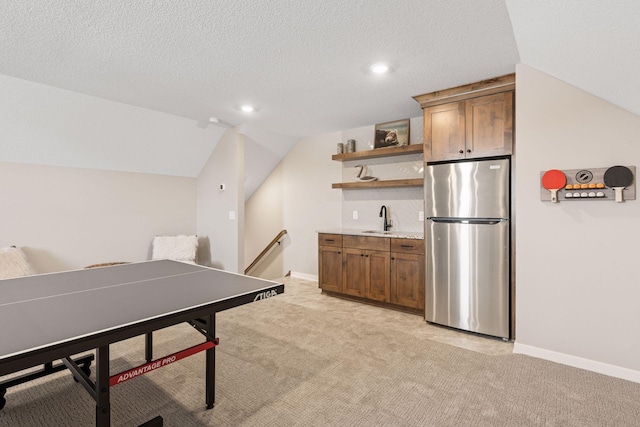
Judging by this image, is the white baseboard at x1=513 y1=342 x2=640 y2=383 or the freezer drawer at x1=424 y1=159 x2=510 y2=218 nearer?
the white baseboard at x1=513 y1=342 x2=640 y2=383

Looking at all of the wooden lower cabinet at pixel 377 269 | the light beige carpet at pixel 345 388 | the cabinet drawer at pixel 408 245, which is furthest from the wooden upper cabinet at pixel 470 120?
the light beige carpet at pixel 345 388

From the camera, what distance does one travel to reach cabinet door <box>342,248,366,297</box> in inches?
162

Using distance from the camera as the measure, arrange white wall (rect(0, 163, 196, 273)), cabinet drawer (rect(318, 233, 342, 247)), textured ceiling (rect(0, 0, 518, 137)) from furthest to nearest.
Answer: cabinet drawer (rect(318, 233, 342, 247)) → white wall (rect(0, 163, 196, 273)) → textured ceiling (rect(0, 0, 518, 137))

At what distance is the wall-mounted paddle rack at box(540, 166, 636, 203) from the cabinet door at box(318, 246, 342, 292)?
2.46 m

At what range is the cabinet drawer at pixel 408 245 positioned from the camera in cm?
362

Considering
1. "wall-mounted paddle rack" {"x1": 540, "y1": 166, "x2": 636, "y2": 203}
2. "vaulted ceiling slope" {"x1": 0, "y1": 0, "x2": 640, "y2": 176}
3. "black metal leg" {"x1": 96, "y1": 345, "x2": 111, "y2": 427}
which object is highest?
"vaulted ceiling slope" {"x1": 0, "y1": 0, "x2": 640, "y2": 176}

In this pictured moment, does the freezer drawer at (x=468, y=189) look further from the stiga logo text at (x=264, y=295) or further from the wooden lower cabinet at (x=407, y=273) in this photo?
the stiga logo text at (x=264, y=295)

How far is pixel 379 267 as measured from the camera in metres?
3.95

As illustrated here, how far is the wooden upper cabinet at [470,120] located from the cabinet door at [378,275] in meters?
1.30

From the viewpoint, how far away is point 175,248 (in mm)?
4629

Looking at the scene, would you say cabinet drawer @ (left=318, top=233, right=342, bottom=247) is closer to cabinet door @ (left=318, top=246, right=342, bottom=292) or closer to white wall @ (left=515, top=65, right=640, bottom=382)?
cabinet door @ (left=318, top=246, right=342, bottom=292)

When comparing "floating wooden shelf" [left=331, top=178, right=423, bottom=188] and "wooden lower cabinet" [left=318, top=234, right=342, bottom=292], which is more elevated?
"floating wooden shelf" [left=331, top=178, right=423, bottom=188]

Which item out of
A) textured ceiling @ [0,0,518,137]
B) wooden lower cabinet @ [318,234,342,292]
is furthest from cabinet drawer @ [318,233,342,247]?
textured ceiling @ [0,0,518,137]

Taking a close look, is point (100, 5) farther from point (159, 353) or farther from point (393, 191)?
point (393, 191)
